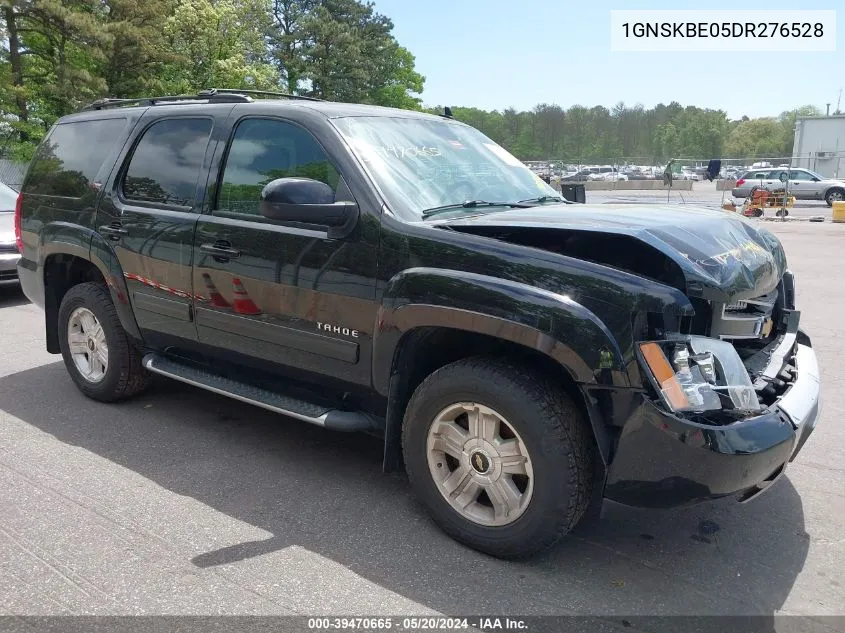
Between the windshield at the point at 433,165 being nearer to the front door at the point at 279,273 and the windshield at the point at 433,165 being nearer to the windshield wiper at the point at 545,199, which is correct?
the windshield wiper at the point at 545,199

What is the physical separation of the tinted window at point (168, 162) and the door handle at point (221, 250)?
0.36 meters

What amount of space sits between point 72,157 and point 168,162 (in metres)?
1.12

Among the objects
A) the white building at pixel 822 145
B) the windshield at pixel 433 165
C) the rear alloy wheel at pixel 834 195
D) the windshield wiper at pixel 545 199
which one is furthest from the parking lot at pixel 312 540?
the white building at pixel 822 145

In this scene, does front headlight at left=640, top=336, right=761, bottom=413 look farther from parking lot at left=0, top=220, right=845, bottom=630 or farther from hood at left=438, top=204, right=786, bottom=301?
parking lot at left=0, top=220, right=845, bottom=630

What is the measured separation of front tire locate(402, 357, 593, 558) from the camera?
9.33 ft

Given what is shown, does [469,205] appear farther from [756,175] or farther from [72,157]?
[756,175]

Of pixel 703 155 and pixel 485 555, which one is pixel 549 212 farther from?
pixel 703 155

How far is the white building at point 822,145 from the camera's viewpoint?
3441 centimetres

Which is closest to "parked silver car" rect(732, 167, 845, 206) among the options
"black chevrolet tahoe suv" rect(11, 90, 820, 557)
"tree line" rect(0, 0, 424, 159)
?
"tree line" rect(0, 0, 424, 159)

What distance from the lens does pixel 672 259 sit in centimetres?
283

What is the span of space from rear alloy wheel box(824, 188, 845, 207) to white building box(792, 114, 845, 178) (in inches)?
215

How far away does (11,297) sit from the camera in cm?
915

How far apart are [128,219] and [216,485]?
1777 mm

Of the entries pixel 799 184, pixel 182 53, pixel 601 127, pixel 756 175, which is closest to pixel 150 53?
pixel 182 53
